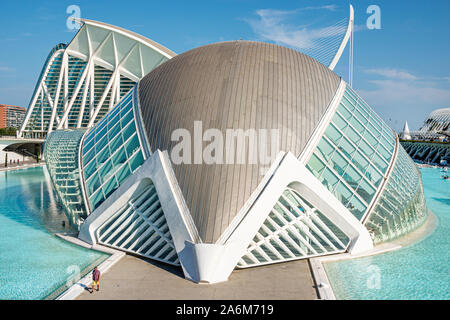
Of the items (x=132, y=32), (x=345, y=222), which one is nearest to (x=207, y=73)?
(x=345, y=222)

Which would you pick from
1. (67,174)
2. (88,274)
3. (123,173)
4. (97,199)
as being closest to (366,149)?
(123,173)

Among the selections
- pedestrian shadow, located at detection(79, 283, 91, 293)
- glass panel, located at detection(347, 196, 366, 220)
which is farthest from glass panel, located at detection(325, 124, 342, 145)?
pedestrian shadow, located at detection(79, 283, 91, 293)

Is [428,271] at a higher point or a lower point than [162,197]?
lower

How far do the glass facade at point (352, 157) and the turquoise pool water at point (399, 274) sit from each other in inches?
89.6

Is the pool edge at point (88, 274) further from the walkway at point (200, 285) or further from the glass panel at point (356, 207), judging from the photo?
the glass panel at point (356, 207)

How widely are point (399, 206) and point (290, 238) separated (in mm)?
6817

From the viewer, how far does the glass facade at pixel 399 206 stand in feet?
53.0

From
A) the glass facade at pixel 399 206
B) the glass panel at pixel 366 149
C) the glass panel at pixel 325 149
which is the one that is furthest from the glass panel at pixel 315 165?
the glass panel at pixel 366 149

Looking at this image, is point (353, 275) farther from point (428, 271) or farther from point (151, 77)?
point (151, 77)

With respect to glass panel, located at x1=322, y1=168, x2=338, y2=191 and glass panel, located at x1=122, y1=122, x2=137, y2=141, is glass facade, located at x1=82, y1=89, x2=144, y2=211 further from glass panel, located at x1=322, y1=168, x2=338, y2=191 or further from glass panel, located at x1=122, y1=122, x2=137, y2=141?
glass panel, located at x1=322, y1=168, x2=338, y2=191

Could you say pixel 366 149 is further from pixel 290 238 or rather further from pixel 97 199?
pixel 97 199

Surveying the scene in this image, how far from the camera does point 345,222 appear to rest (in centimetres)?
1470

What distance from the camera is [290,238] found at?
1377cm

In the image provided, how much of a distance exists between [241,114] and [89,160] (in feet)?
27.2
